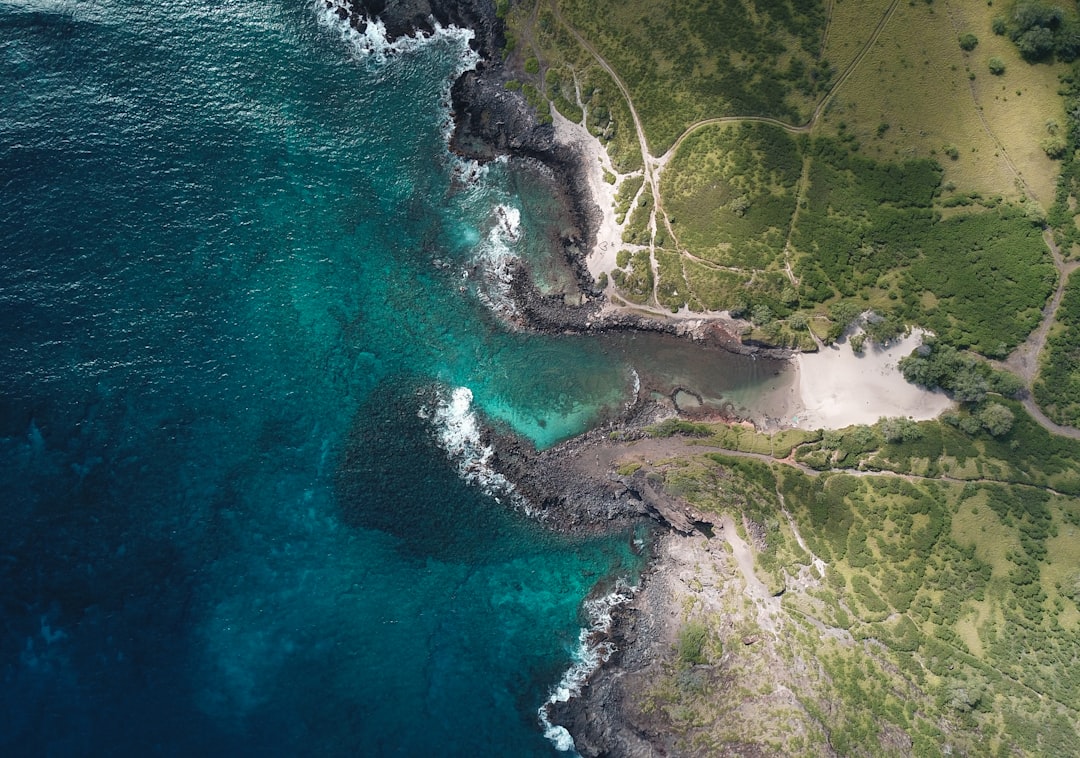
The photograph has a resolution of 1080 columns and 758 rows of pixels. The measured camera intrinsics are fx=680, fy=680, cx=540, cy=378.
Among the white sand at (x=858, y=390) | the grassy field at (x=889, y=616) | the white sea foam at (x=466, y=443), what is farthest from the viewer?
the white sea foam at (x=466, y=443)

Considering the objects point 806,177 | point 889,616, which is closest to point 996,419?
point 889,616

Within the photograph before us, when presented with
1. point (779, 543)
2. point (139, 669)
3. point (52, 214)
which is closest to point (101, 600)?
point (139, 669)

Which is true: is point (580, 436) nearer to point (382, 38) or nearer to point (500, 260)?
point (500, 260)

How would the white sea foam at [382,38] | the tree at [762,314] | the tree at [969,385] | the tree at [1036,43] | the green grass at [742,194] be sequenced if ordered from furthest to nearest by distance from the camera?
the white sea foam at [382,38] → the green grass at [742,194] → the tree at [762,314] → the tree at [1036,43] → the tree at [969,385]

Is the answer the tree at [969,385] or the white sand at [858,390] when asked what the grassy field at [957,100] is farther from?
the white sand at [858,390]

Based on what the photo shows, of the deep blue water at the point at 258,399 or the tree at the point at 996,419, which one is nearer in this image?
the tree at the point at 996,419

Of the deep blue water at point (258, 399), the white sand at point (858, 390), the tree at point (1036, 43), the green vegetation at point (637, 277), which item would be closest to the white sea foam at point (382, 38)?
the deep blue water at point (258, 399)

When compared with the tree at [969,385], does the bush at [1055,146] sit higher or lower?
higher

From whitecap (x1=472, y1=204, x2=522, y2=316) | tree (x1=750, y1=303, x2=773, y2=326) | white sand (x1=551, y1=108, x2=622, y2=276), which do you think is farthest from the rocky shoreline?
tree (x1=750, y1=303, x2=773, y2=326)

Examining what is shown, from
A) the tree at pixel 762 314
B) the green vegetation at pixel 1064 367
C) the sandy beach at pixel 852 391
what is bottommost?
the sandy beach at pixel 852 391
